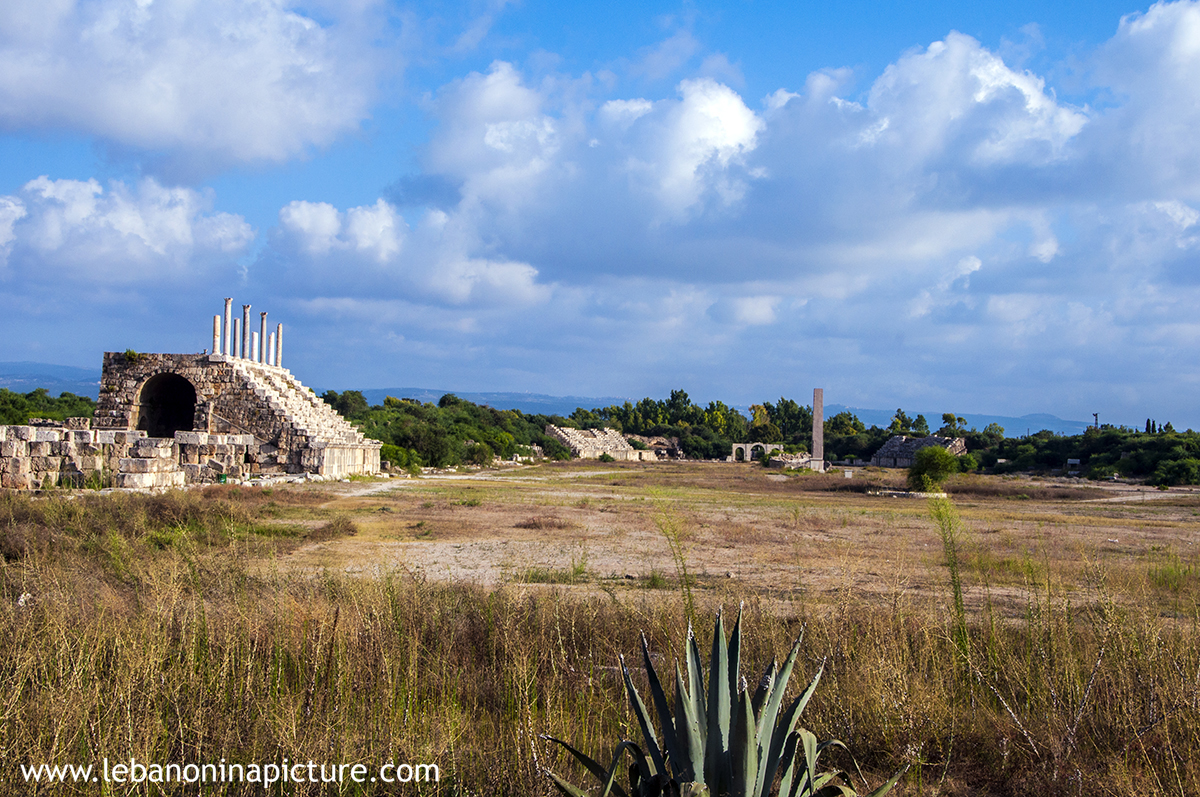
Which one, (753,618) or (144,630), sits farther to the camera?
(753,618)

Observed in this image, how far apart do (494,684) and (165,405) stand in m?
29.8

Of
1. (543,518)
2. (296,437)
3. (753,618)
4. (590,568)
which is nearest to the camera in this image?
(753,618)

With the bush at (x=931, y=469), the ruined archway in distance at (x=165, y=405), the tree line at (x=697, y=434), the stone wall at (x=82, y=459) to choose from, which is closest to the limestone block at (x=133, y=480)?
the stone wall at (x=82, y=459)

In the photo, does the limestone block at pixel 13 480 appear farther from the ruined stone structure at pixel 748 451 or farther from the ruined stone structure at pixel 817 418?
the ruined stone structure at pixel 748 451

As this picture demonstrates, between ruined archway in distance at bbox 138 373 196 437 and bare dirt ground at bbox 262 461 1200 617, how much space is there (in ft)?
33.8

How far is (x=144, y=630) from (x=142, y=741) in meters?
1.08

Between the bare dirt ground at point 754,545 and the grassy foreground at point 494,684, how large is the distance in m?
0.52

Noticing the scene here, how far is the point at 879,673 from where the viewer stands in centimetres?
431

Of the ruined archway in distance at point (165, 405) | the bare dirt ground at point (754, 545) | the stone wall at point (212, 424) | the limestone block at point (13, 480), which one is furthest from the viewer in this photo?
the ruined archway in distance at point (165, 405)

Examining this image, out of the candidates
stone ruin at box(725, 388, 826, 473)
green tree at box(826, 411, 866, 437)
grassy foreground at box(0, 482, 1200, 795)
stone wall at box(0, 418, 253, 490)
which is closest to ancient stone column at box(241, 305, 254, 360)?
stone wall at box(0, 418, 253, 490)

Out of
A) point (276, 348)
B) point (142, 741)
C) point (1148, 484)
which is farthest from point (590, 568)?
point (1148, 484)

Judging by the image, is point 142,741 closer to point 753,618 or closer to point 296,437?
point 753,618

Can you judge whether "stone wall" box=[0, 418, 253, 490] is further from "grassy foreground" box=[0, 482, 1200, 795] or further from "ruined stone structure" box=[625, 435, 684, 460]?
"ruined stone structure" box=[625, 435, 684, 460]

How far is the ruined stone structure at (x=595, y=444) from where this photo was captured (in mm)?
67062
